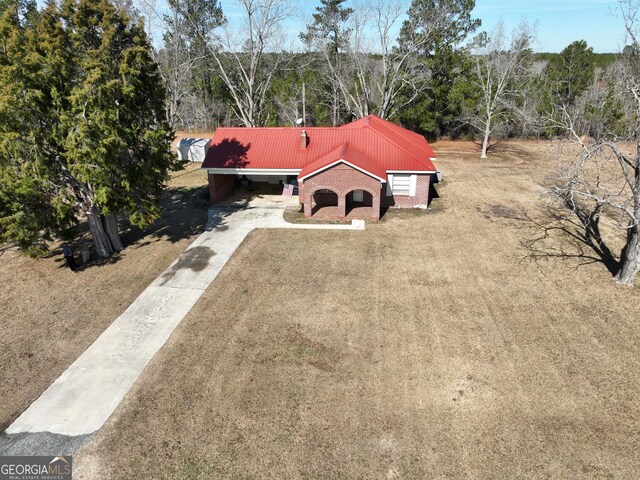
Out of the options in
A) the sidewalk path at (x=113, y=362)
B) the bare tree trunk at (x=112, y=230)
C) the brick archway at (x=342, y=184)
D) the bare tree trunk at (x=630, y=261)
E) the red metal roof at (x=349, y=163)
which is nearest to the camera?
the sidewalk path at (x=113, y=362)

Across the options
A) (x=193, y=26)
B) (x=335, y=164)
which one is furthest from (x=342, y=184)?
(x=193, y=26)

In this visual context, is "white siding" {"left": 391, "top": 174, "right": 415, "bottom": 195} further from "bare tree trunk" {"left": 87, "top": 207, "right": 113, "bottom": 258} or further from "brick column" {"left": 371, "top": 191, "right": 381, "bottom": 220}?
"bare tree trunk" {"left": 87, "top": 207, "right": 113, "bottom": 258}

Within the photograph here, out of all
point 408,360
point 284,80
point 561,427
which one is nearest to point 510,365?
point 561,427

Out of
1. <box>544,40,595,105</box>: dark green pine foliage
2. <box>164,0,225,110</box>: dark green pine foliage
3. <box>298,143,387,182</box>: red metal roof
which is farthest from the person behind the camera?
<box>544,40,595,105</box>: dark green pine foliage

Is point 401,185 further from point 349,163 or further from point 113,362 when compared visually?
point 113,362

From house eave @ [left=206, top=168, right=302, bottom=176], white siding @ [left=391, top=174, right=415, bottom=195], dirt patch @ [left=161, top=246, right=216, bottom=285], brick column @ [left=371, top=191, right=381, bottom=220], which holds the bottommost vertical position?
dirt patch @ [left=161, top=246, right=216, bottom=285]

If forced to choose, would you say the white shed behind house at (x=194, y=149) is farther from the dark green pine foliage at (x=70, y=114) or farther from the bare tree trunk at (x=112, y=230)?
the dark green pine foliage at (x=70, y=114)

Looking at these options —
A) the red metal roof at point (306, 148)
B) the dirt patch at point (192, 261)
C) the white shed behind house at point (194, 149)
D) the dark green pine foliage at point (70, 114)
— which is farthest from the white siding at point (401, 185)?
the white shed behind house at point (194, 149)

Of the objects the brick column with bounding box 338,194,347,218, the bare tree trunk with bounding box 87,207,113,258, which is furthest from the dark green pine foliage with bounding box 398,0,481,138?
the bare tree trunk with bounding box 87,207,113,258
